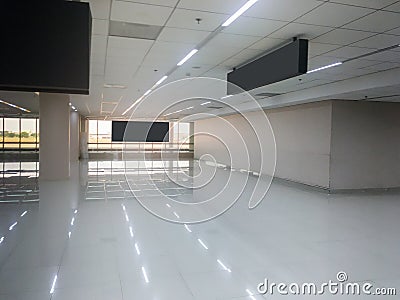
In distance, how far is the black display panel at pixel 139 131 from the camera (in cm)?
3225

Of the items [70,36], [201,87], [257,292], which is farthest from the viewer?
[201,87]

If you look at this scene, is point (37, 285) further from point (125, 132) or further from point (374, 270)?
point (125, 132)

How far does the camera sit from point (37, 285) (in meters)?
3.89

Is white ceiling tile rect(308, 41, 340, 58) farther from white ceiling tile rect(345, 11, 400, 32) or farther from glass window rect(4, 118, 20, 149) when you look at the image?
glass window rect(4, 118, 20, 149)

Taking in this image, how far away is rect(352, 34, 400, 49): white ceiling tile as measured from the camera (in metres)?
5.75

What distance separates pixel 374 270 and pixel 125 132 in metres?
29.1

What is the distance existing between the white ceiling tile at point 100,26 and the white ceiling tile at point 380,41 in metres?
4.57

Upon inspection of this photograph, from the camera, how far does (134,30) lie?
5812 mm

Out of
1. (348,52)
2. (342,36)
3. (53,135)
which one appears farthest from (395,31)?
(53,135)

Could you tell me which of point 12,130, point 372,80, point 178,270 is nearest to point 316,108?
point 372,80

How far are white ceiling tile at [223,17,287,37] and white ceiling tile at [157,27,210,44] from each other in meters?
0.53

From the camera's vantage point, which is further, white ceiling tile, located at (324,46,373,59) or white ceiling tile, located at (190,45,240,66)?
white ceiling tile, located at (190,45,240,66)

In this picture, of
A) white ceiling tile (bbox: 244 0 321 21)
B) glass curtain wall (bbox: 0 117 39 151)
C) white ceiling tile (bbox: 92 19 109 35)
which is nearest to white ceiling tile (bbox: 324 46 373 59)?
white ceiling tile (bbox: 244 0 321 21)

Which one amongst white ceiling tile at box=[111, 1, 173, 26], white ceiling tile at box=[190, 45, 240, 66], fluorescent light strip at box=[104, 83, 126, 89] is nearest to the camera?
white ceiling tile at box=[111, 1, 173, 26]
